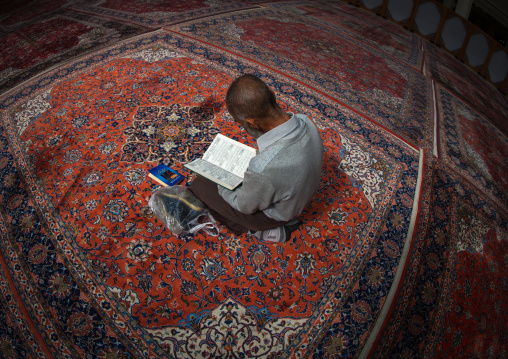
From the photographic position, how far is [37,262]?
190 cm

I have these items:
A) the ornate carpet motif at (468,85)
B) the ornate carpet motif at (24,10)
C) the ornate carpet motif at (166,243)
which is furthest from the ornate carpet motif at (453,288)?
the ornate carpet motif at (24,10)

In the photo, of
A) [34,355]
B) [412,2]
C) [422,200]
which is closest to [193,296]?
[34,355]

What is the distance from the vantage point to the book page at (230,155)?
78.3 inches

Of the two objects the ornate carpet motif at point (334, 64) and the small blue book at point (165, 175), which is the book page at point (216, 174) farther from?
the ornate carpet motif at point (334, 64)

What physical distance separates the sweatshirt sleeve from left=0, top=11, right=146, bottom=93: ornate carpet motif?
3665 millimetres

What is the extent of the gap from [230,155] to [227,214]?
456 millimetres

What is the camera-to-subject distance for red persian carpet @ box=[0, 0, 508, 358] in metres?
1.73

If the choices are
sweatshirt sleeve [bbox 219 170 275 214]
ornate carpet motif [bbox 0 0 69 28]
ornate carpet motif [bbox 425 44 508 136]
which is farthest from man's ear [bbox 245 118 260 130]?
ornate carpet motif [bbox 0 0 69 28]

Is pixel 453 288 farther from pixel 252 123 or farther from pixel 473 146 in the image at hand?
pixel 473 146

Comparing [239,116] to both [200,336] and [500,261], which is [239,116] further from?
[500,261]

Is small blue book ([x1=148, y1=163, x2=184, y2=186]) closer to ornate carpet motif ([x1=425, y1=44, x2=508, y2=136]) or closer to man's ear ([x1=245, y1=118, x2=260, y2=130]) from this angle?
man's ear ([x1=245, y1=118, x2=260, y2=130])

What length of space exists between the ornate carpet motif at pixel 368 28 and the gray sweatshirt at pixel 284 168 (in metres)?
4.87

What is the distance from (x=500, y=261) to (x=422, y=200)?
0.83 metres

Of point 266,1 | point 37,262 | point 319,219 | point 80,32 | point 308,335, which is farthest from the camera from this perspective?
point 266,1
